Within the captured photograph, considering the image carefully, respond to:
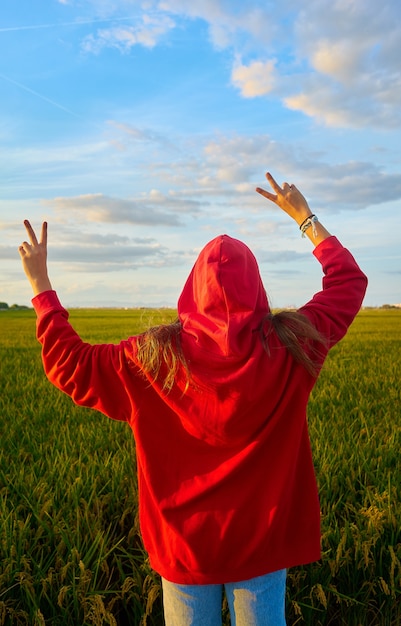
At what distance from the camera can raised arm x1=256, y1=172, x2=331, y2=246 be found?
2.39 m

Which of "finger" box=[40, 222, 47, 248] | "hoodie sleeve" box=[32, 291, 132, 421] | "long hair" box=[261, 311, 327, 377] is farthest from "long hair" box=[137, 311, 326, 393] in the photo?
"finger" box=[40, 222, 47, 248]

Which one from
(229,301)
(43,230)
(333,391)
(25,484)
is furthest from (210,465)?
(333,391)

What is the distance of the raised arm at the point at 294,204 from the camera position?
2.39m

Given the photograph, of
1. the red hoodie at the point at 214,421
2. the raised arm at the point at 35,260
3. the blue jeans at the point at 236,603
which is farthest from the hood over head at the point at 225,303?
the blue jeans at the point at 236,603

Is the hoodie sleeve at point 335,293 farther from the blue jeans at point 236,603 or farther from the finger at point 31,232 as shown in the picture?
the finger at point 31,232

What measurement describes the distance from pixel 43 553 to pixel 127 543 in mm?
427

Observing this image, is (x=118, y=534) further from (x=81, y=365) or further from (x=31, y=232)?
(x=31, y=232)

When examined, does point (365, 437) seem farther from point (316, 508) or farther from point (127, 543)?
point (316, 508)

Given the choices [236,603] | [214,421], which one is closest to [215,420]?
[214,421]

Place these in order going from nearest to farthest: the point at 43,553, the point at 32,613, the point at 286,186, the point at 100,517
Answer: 1. the point at 286,186
2. the point at 32,613
3. the point at 43,553
4. the point at 100,517

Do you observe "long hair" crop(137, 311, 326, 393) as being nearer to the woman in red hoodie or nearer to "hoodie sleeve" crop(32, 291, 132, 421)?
the woman in red hoodie

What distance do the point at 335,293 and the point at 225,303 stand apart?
55 cm

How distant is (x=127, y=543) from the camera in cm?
305

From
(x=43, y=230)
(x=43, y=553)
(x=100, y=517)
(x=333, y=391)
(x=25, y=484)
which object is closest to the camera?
(x=43, y=230)
